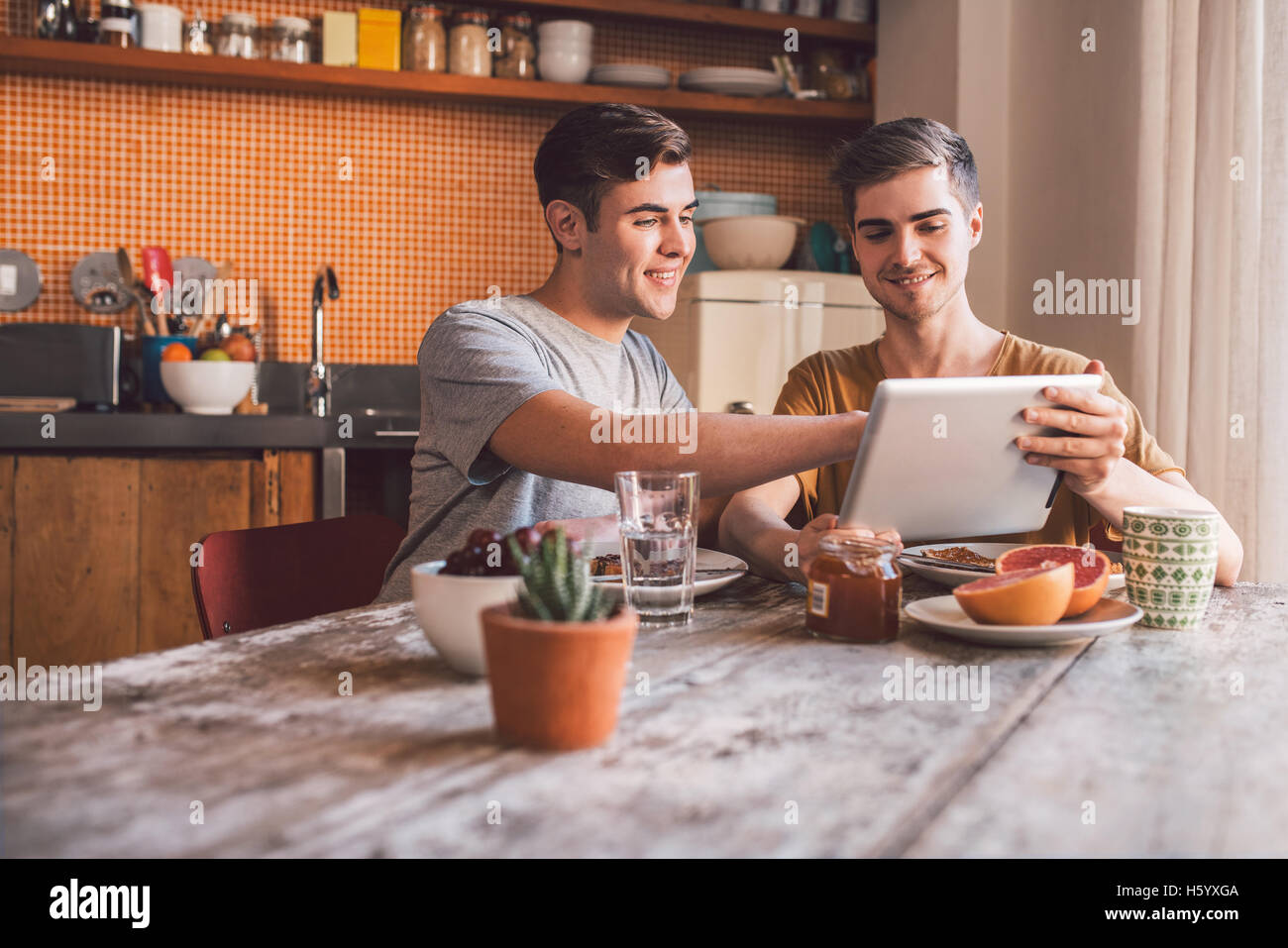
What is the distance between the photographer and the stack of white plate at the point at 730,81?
3.46 meters

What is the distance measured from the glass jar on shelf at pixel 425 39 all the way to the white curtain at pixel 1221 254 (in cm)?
198

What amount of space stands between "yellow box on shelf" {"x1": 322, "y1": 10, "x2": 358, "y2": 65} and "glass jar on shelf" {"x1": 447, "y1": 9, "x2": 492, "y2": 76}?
289mm

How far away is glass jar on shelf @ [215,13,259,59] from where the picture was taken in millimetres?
3227

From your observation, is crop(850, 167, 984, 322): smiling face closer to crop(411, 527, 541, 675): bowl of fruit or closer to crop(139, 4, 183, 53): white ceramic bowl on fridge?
crop(411, 527, 541, 675): bowl of fruit

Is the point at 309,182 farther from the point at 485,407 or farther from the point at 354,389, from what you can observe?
the point at 485,407

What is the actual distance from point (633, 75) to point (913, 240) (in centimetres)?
196

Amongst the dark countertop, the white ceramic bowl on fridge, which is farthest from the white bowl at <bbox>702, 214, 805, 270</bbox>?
the white ceramic bowl on fridge

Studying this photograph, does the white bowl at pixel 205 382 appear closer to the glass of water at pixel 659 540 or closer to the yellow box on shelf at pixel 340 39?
the yellow box on shelf at pixel 340 39

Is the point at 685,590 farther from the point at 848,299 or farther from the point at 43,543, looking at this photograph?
the point at 848,299

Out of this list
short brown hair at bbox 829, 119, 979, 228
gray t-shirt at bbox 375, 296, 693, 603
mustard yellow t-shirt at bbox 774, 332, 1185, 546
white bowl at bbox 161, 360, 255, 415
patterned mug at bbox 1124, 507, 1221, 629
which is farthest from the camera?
white bowl at bbox 161, 360, 255, 415

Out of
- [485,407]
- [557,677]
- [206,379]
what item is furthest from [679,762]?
[206,379]
